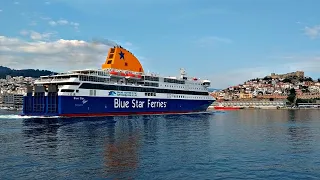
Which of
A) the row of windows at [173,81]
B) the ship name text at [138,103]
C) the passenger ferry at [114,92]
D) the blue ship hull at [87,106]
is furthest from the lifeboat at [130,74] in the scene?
the row of windows at [173,81]

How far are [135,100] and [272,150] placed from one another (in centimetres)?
4697

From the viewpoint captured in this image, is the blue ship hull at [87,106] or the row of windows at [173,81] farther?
the row of windows at [173,81]

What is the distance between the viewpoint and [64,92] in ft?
190

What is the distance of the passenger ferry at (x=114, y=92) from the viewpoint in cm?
5853

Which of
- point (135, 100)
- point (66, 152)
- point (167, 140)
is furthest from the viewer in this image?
point (135, 100)

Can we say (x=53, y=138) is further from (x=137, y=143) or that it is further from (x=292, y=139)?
(x=292, y=139)

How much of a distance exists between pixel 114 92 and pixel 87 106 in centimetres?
735

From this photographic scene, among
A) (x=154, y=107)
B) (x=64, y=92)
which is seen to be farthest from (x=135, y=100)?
(x=64, y=92)

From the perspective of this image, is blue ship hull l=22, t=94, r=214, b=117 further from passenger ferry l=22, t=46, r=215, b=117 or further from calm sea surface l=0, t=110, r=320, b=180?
calm sea surface l=0, t=110, r=320, b=180

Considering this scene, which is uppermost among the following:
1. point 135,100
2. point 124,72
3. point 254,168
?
point 124,72

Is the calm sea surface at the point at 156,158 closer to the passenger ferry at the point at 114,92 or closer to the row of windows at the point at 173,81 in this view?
the passenger ferry at the point at 114,92

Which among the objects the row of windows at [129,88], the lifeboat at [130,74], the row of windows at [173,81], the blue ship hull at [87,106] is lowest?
the blue ship hull at [87,106]

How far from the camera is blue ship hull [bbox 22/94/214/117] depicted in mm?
57719

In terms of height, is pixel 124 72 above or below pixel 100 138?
above
